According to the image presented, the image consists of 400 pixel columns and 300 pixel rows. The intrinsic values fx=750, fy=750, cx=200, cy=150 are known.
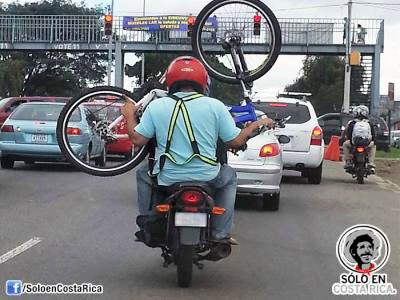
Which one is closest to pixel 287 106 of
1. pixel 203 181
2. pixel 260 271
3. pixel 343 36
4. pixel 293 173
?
pixel 293 173

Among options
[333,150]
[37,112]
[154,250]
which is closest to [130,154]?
[154,250]

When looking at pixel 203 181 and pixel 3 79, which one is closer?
pixel 203 181

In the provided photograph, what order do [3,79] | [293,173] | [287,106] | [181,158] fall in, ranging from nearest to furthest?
[181,158]
[287,106]
[293,173]
[3,79]

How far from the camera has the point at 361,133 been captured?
15.7 m

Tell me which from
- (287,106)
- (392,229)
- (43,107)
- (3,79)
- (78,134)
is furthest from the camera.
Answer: (3,79)

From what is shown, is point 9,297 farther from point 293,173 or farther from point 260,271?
point 293,173

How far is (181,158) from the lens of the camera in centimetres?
606

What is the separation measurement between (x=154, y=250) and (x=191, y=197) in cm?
232

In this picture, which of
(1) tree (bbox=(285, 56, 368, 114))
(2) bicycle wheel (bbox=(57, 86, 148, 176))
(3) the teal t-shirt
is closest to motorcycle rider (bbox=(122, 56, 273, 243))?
(3) the teal t-shirt

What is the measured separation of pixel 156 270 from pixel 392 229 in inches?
162

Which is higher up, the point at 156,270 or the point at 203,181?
the point at 203,181

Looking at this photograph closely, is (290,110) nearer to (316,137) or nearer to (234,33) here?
(316,137)

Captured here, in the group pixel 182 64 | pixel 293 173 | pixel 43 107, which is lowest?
pixel 293 173

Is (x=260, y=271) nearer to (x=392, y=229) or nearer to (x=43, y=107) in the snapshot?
(x=392, y=229)
